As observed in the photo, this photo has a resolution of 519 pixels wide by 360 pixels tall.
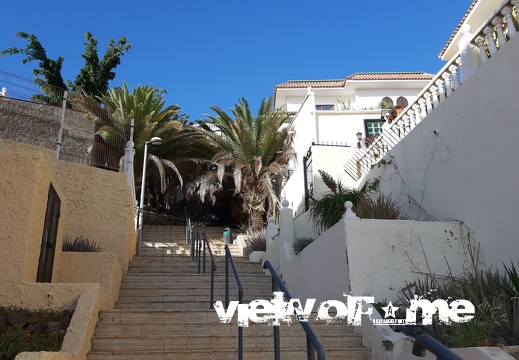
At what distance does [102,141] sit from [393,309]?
52.1 feet

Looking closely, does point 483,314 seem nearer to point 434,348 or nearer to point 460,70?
point 434,348

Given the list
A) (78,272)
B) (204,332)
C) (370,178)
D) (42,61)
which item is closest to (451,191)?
(370,178)

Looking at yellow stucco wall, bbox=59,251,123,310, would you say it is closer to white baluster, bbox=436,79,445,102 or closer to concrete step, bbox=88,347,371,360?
concrete step, bbox=88,347,371,360

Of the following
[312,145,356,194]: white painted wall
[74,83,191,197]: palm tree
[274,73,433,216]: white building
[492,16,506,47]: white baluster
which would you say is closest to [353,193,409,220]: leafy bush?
[492,16,506,47]: white baluster

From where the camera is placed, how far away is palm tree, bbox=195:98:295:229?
63.1 ft

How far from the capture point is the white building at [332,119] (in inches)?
539

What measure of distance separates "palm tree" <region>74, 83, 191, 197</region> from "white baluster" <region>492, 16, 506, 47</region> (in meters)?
13.9

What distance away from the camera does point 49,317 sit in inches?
195

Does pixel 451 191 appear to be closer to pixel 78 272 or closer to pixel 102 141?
pixel 78 272

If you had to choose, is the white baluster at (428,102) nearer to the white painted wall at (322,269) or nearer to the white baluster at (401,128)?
the white baluster at (401,128)

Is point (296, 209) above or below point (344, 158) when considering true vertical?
below

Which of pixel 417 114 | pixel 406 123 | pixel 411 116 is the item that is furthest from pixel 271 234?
pixel 417 114

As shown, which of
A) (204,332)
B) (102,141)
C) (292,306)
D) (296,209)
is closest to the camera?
(292,306)

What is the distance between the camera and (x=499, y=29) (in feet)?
21.7
